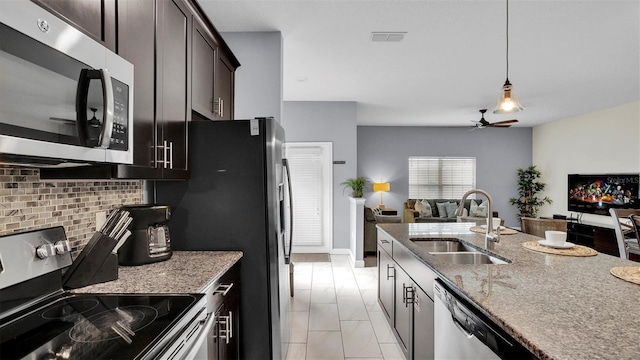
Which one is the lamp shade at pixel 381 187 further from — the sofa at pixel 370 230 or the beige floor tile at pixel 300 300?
the beige floor tile at pixel 300 300

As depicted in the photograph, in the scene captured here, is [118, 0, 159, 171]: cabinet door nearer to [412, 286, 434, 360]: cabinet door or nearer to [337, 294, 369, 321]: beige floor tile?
[412, 286, 434, 360]: cabinet door

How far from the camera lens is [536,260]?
1.68 m

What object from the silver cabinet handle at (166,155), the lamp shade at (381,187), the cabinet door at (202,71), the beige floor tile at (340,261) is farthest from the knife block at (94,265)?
the lamp shade at (381,187)

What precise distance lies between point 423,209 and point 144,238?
6746 mm

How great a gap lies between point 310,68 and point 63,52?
3331mm

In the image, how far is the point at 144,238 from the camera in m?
1.66

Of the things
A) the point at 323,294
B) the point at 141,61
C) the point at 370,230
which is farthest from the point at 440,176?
the point at 141,61

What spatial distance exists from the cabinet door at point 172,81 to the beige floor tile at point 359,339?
6.16ft

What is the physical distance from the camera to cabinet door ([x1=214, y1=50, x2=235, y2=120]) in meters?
2.42

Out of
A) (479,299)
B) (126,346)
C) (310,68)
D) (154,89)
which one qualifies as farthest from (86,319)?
(310,68)

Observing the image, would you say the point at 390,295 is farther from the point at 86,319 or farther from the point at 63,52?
the point at 63,52

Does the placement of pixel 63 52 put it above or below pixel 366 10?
below

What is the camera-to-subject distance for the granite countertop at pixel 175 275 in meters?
1.32

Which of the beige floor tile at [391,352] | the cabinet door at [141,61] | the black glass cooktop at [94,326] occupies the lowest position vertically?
the beige floor tile at [391,352]
